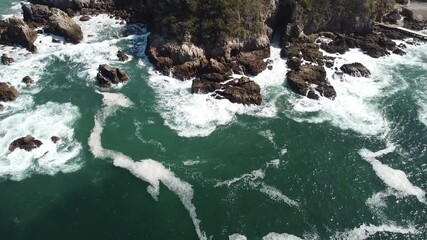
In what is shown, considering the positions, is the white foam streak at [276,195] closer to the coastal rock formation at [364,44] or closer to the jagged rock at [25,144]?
the jagged rock at [25,144]

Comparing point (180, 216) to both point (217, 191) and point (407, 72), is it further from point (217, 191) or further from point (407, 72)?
point (407, 72)

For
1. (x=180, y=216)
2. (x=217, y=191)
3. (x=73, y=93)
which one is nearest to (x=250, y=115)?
(x=217, y=191)

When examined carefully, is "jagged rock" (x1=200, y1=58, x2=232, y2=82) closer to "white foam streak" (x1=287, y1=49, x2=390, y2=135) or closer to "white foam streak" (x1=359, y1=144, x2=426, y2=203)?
"white foam streak" (x1=287, y1=49, x2=390, y2=135)

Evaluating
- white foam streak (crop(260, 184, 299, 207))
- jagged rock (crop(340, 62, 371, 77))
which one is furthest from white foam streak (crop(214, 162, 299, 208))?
jagged rock (crop(340, 62, 371, 77))

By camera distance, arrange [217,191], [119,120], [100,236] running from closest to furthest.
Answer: [100,236] → [217,191] → [119,120]

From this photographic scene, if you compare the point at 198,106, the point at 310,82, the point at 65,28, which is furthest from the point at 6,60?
the point at 310,82

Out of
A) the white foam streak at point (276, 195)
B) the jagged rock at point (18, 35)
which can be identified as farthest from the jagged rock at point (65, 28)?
the white foam streak at point (276, 195)
